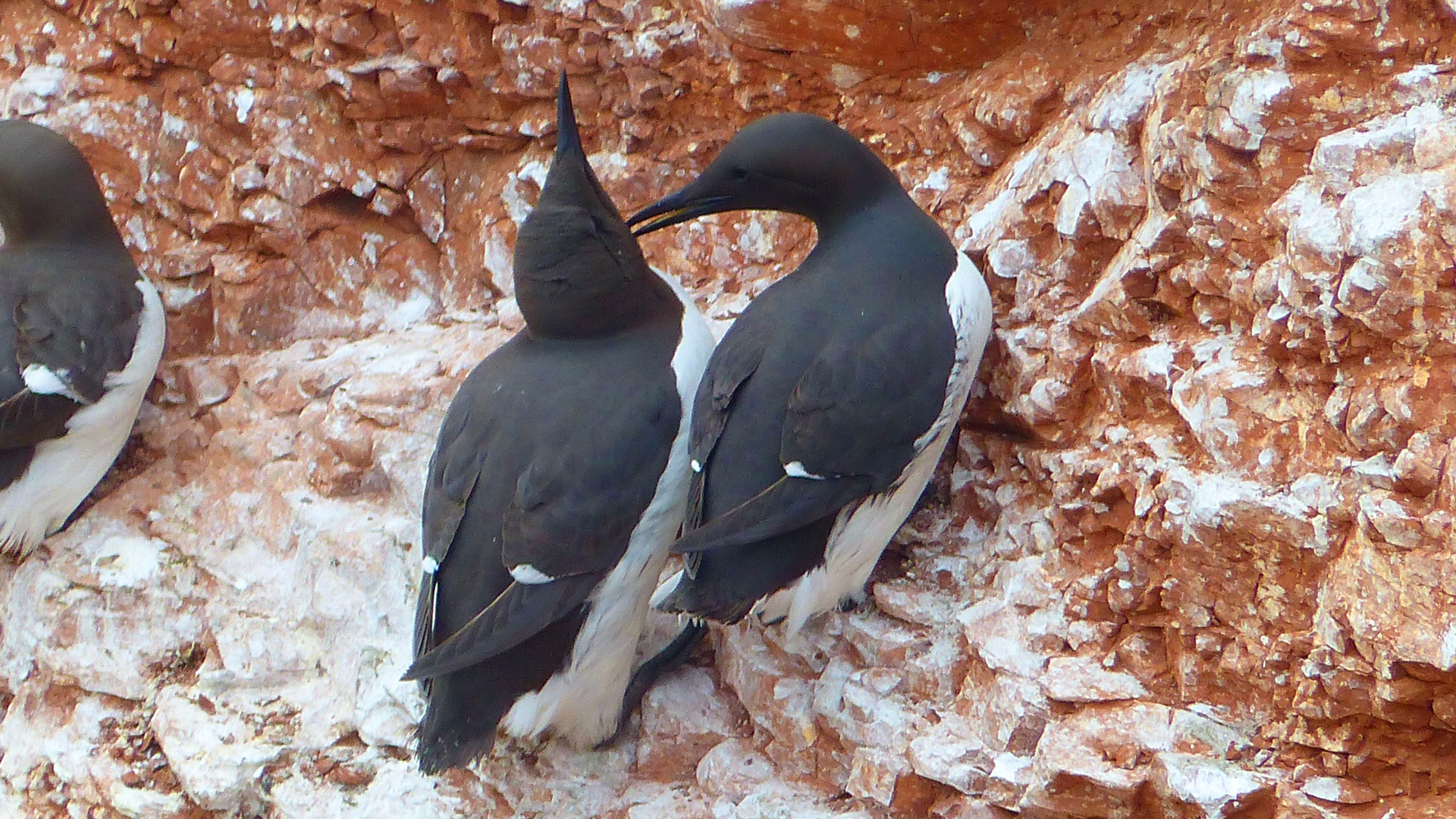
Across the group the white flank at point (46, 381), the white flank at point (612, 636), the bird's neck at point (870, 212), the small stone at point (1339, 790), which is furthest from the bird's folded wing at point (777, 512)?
the white flank at point (46, 381)

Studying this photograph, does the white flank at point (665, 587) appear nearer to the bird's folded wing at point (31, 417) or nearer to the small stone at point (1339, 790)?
the small stone at point (1339, 790)

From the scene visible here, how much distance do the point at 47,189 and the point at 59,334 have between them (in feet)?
1.78

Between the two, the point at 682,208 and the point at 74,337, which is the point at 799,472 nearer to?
the point at 682,208

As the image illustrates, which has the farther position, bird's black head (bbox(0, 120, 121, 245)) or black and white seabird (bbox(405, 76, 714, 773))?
bird's black head (bbox(0, 120, 121, 245))

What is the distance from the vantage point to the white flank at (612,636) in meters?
2.69

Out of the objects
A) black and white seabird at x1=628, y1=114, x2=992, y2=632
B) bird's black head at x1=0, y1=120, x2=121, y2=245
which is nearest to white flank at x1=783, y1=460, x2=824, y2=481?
black and white seabird at x1=628, y1=114, x2=992, y2=632

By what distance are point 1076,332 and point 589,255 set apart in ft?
3.55

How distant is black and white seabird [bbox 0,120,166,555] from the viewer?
3383 millimetres

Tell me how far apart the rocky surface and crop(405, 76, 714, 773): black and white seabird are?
0.23 meters

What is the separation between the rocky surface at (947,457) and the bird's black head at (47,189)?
29 cm

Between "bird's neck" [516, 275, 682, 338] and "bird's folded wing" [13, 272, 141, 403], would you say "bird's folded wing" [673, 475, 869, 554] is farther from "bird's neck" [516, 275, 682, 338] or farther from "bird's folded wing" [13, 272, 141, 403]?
"bird's folded wing" [13, 272, 141, 403]

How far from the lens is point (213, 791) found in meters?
2.87

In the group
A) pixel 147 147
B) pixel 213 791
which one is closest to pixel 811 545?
pixel 213 791

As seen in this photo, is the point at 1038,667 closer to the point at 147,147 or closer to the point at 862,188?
the point at 862,188
